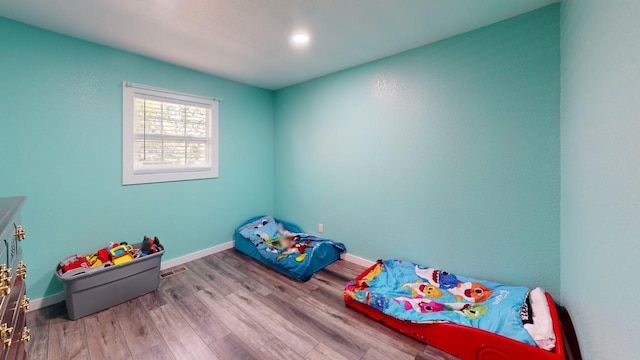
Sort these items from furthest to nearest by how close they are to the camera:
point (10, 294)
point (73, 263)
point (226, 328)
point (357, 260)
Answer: point (357, 260) < point (73, 263) < point (226, 328) < point (10, 294)

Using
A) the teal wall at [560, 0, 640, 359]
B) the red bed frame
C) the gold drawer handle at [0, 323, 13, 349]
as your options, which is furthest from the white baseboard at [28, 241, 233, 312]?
the teal wall at [560, 0, 640, 359]

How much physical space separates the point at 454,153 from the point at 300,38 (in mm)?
1679

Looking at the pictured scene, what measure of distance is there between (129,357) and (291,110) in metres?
3.00

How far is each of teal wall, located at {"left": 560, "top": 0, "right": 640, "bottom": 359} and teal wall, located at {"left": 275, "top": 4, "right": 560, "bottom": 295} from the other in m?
0.19

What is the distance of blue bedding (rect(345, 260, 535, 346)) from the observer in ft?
5.08

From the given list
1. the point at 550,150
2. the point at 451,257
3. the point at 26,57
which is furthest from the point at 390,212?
the point at 26,57

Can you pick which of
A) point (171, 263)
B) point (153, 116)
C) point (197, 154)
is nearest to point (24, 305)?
point (171, 263)

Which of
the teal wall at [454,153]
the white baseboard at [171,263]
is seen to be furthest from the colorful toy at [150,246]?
the teal wall at [454,153]

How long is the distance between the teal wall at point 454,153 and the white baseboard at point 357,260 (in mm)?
64

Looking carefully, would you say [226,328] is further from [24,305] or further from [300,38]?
[300,38]

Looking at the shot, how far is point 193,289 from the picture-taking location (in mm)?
2309

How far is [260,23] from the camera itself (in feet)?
6.07

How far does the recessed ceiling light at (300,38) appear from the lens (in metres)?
2.05

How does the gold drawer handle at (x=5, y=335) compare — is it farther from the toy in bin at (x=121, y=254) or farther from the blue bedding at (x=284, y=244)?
the blue bedding at (x=284, y=244)
